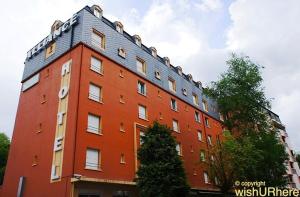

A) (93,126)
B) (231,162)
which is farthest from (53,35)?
(231,162)

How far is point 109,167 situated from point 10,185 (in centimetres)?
1015

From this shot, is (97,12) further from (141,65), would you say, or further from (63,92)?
(63,92)

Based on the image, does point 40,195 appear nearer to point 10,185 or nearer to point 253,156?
point 10,185

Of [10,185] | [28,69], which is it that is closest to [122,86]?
[28,69]

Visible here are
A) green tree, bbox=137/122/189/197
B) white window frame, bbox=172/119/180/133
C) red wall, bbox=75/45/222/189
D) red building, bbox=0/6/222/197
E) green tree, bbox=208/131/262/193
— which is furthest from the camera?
white window frame, bbox=172/119/180/133

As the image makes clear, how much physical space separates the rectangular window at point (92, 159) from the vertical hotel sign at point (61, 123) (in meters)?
1.99

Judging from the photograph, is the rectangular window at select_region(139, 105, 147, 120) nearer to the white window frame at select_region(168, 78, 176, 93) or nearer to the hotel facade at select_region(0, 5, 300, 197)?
the hotel facade at select_region(0, 5, 300, 197)

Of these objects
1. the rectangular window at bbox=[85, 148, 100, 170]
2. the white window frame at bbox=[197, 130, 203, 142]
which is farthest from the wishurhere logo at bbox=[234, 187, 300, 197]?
the rectangular window at bbox=[85, 148, 100, 170]

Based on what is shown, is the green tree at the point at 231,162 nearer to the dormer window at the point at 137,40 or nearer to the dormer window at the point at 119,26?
the dormer window at the point at 137,40

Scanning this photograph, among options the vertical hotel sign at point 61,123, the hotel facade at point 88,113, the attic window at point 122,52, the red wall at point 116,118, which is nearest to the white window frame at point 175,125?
the hotel facade at point 88,113

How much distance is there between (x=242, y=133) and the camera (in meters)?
37.2

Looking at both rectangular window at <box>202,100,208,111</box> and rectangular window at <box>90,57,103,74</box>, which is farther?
rectangular window at <box>202,100,208,111</box>

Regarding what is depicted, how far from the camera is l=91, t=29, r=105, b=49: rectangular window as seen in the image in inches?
1131

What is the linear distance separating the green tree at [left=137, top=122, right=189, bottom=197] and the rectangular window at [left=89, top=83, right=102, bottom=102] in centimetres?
562
